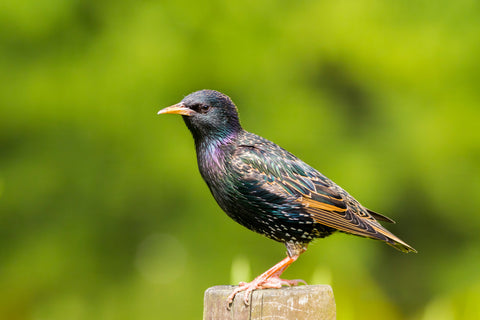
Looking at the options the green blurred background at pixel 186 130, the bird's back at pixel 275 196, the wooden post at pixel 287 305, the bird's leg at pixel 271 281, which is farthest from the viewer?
the green blurred background at pixel 186 130

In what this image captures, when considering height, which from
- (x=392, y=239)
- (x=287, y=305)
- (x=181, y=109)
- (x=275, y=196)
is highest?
(x=181, y=109)

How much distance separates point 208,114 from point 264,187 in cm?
48

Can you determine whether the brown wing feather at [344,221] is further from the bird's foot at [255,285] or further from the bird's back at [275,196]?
the bird's foot at [255,285]

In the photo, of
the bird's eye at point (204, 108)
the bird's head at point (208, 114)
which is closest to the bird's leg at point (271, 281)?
the bird's head at point (208, 114)

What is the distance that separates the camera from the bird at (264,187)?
12.2ft

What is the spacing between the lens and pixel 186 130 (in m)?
8.38

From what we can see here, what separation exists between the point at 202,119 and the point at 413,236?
596cm

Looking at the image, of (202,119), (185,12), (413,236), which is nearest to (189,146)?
(185,12)

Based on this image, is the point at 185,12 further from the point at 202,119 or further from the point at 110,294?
the point at 202,119

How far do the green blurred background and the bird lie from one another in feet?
13.1

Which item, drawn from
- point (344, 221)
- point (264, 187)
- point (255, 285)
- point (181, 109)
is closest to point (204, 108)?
point (181, 109)

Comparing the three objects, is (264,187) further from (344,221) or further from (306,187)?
(344,221)

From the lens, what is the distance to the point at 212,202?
8.13 metres

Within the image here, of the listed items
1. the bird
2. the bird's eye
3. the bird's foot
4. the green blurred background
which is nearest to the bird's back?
the bird
